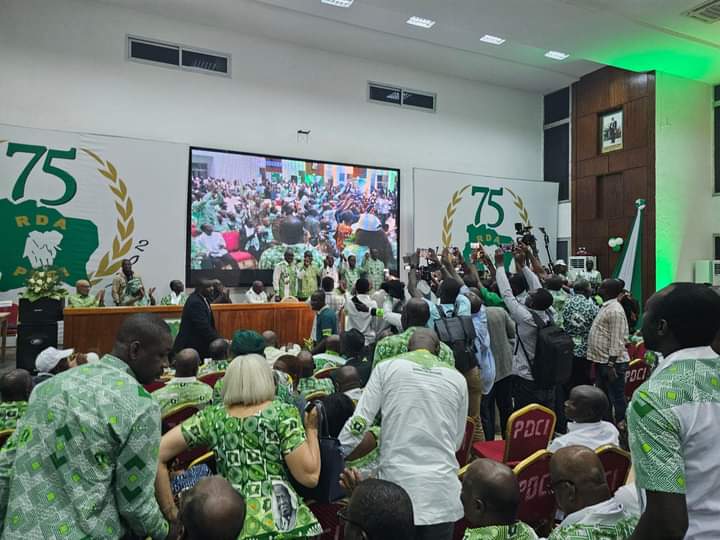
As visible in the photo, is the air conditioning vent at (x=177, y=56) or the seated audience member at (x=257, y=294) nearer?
the seated audience member at (x=257, y=294)

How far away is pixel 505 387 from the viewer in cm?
447

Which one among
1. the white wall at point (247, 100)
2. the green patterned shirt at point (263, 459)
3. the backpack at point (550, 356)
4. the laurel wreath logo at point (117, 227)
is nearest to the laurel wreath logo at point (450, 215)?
the white wall at point (247, 100)

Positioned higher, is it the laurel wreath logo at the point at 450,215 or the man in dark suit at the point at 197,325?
the laurel wreath logo at the point at 450,215

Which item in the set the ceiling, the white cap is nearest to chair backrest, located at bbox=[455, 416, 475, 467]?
the white cap

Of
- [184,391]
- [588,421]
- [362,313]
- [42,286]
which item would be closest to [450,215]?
[362,313]

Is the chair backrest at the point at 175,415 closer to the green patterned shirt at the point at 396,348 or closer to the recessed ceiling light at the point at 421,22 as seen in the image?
the green patterned shirt at the point at 396,348

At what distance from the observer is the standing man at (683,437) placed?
1.09m

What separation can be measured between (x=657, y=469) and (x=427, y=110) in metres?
12.3

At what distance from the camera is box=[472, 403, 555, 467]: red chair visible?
2.70 metres

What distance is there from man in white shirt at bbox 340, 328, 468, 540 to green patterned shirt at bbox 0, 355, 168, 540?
0.83 meters

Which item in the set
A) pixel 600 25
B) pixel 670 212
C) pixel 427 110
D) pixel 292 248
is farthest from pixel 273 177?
pixel 670 212

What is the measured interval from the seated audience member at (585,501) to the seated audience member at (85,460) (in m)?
1.15

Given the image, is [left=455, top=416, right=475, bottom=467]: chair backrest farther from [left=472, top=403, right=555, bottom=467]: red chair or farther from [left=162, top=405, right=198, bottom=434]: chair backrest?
[left=162, top=405, right=198, bottom=434]: chair backrest

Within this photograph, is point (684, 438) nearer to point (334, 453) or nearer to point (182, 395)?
point (334, 453)
